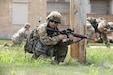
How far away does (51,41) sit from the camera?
364 inches

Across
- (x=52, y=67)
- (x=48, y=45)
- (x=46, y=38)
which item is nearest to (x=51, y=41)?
(x=46, y=38)

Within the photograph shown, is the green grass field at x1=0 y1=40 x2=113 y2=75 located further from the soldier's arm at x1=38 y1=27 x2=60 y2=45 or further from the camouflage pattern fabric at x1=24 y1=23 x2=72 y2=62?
the soldier's arm at x1=38 y1=27 x2=60 y2=45

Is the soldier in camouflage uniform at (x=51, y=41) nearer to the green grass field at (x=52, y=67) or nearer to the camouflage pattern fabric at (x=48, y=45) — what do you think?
the camouflage pattern fabric at (x=48, y=45)

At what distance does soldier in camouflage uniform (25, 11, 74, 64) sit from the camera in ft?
30.3

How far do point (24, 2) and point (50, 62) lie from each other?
24223 mm

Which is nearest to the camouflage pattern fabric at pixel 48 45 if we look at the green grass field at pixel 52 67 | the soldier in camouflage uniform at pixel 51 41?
the soldier in camouflage uniform at pixel 51 41

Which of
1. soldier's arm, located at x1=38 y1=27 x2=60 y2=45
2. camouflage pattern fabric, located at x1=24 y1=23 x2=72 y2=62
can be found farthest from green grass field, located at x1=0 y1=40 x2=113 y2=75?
soldier's arm, located at x1=38 y1=27 x2=60 y2=45

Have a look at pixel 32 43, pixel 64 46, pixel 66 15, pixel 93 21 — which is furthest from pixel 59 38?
pixel 66 15

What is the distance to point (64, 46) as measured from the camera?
9.52 meters

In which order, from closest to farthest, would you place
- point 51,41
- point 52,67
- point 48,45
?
point 52,67 < point 51,41 < point 48,45

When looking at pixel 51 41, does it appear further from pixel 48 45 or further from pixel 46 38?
pixel 48 45

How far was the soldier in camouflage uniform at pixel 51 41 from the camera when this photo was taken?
9242mm

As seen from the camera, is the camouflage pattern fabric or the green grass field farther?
the camouflage pattern fabric

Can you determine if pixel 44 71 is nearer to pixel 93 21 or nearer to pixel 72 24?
pixel 72 24
